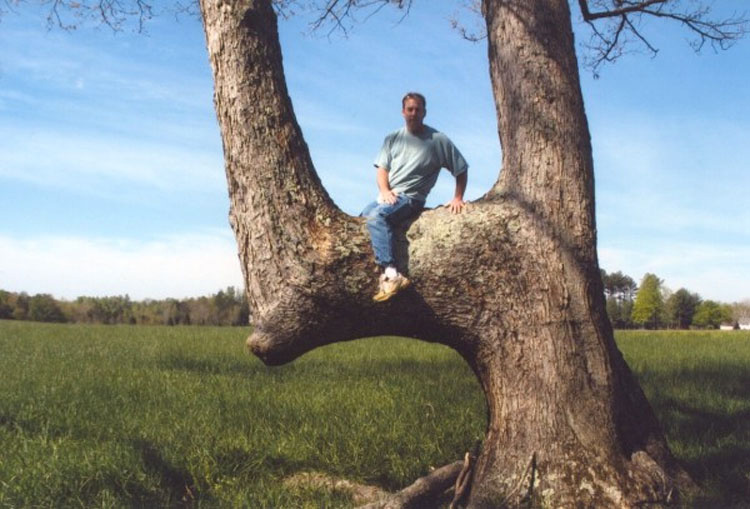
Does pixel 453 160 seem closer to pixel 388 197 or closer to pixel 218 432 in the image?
pixel 388 197

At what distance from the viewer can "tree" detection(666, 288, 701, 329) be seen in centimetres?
7365

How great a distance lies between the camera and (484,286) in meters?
4.54

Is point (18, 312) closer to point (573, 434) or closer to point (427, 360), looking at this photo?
point (427, 360)

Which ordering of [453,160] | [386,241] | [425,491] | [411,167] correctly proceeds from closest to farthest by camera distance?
1. [386,241]
2. [425,491]
3. [411,167]
4. [453,160]

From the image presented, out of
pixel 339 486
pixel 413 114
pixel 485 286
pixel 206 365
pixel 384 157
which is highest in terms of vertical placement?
pixel 413 114

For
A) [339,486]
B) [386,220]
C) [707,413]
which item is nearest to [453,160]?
[386,220]

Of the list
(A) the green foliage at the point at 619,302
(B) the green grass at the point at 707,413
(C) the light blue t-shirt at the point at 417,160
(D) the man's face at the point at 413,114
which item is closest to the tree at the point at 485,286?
(C) the light blue t-shirt at the point at 417,160

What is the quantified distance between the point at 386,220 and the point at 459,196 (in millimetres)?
646

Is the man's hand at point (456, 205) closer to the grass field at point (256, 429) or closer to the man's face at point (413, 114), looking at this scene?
the man's face at point (413, 114)

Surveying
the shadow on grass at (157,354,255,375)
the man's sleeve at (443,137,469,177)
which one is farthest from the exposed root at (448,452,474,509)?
the shadow on grass at (157,354,255,375)

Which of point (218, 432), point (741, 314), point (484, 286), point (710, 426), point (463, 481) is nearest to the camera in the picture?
point (484, 286)

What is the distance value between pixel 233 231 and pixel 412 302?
1309 mm

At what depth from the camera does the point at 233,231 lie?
15.4 feet

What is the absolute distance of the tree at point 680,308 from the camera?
73650 millimetres
